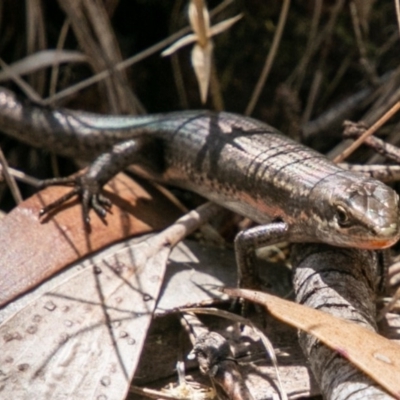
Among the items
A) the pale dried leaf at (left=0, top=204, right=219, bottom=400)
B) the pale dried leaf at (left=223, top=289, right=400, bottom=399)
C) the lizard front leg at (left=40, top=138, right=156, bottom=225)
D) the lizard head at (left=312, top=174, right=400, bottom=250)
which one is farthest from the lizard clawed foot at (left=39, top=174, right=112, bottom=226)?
the pale dried leaf at (left=223, top=289, right=400, bottom=399)

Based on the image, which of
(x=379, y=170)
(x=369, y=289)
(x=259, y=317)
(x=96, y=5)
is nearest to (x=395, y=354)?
(x=369, y=289)

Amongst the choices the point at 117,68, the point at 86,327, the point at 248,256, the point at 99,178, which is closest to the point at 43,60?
the point at 117,68

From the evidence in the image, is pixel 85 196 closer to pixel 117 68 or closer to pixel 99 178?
pixel 99 178

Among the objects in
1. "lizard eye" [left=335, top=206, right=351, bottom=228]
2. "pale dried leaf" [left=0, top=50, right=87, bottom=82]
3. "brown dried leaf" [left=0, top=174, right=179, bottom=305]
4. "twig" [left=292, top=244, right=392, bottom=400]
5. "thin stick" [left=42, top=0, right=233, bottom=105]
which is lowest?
"twig" [left=292, top=244, right=392, bottom=400]

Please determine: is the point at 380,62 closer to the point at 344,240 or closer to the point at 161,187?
the point at 161,187

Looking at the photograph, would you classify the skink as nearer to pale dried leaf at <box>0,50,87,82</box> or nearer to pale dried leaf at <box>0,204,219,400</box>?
pale dried leaf at <box>0,50,87,82</box>

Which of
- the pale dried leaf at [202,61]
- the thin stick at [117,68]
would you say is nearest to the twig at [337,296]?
the pale dried leaf at [202,61]
